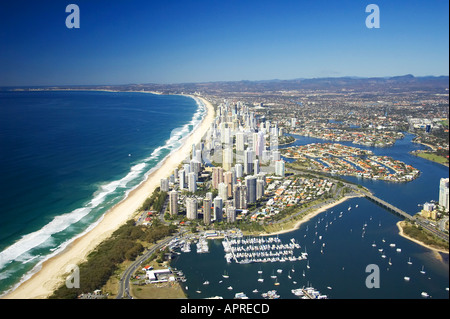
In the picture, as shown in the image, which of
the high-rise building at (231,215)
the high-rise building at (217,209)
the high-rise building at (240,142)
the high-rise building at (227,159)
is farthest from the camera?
the high-rise building at (240,142)

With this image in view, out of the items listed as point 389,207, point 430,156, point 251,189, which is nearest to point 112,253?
point 251,189

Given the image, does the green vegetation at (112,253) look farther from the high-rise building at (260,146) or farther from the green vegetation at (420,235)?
the high-rise building at (260,146)

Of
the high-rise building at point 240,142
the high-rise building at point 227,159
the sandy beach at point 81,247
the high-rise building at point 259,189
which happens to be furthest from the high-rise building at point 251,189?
the high-rise building at point 240,142

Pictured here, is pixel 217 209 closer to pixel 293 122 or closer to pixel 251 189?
pixel 251 189

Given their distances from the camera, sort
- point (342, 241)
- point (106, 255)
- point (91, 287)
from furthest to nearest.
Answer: point (342, 241), point (106, 255), point (91, 287)

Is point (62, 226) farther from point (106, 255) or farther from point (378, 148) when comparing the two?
point (378, 148)

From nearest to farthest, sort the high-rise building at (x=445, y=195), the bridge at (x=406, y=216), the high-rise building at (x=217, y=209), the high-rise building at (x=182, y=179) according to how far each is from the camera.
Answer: the bridge at (x=406, y=216)
the high-rise building at (x=445, y=195)
the high-rise building at (x=217, y=209)
the high-rise building at (x=182, y=179)
